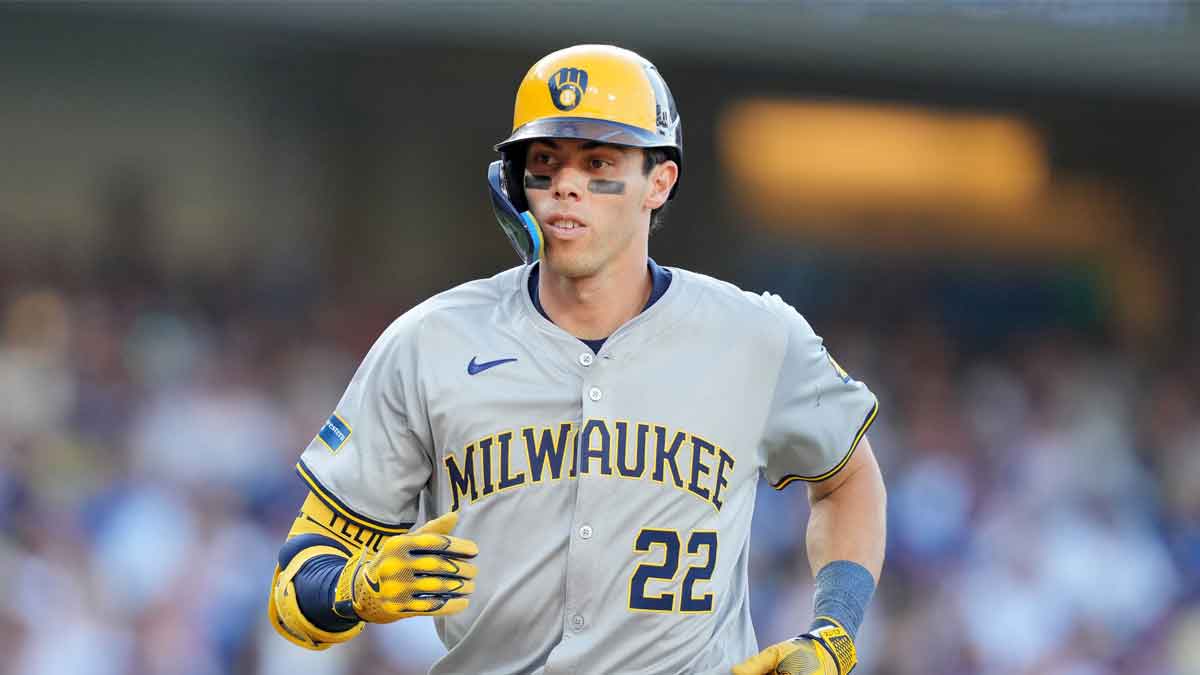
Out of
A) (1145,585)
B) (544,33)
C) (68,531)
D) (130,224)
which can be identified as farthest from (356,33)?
(1145,585)

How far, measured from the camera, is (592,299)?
9.67 ft

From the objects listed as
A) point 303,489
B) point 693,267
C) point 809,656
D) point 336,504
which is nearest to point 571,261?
point 336,504

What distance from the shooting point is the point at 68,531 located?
6.22 metres

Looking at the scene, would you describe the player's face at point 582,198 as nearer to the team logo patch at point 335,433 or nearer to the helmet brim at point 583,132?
the helmet brim at point 583,132

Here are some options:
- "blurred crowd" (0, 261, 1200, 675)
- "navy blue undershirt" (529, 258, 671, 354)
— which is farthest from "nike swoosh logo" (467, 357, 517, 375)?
"blurred crowd" (0, 261, 1200, 675)

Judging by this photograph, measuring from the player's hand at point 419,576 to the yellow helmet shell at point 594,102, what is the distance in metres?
0.70

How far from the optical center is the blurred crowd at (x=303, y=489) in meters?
6.20

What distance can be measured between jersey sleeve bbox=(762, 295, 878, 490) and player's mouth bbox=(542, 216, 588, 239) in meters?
0.43

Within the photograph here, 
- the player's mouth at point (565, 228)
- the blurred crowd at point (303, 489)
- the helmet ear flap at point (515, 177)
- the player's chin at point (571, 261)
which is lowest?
the blurred crowd at point (303, 489)

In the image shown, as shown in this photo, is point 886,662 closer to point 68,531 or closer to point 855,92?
point 68,531

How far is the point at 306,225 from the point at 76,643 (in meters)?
3.59

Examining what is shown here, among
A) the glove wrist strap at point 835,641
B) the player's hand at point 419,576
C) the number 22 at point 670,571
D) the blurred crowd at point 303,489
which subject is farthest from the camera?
the blurred crowd at point 303,489

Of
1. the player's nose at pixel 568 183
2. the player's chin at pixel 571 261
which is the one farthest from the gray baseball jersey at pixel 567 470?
the player's nose at pixel 568 183

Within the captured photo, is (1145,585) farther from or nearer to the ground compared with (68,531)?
nearer to the ground
